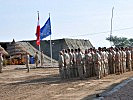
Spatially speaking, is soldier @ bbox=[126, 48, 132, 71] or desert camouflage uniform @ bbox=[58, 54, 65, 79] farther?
soldier @ bbox=[126, 48, 132, 71]

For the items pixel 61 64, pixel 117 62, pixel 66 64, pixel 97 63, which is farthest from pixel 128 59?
pixel 61 64

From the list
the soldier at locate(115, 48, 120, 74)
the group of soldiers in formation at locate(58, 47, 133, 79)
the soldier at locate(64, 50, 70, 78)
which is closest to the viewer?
the group of soldiers in formation at locate(58, 47, 133, 79)

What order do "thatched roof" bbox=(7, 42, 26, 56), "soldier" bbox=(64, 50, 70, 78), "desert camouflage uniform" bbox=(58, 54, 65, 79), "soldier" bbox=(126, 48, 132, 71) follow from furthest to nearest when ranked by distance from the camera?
"thatched roof" bbox=(7, 42, 26, 56) < "soldier" bbox=(126, 48, 132, 71) < "soldier" bbox=(64, 50, 70, 78) < "desert camouflage uniform" bbox=(58, 54, 65, 79)

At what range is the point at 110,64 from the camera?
980 inches

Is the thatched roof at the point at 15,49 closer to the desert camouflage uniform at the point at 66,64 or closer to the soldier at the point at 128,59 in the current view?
the soldier at the point at 128,59

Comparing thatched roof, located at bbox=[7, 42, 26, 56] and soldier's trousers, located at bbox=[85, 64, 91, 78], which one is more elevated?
thatched roof, located at bbox=[7, 42, 26, 56]

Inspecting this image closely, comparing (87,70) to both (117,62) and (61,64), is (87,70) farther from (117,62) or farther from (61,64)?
(117,62)

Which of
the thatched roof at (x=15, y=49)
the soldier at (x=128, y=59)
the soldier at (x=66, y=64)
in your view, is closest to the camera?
the soldier at (x=66, y=64)

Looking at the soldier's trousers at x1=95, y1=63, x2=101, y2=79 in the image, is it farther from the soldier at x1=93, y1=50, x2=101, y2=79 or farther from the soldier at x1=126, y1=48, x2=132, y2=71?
the soldier at x1=126, y1=48, x2=132, y2=71

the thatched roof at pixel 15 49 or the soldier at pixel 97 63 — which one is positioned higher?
the thatched roof at pixel 15 49

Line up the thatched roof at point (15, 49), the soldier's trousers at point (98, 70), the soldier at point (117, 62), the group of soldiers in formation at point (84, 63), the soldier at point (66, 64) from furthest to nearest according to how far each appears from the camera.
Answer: the thatched roof at point (15, 49) → the soldier at point (117, 62) → the soldier at point (66, 64) → the group of soldiers in formation at point (84, 63) → the soldier's trousers at point (98, 70)

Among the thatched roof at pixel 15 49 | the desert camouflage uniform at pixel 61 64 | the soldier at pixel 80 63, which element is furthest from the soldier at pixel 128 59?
the thatched roof at pixel 15 49

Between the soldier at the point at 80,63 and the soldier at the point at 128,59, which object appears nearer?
the soldier at the point at 80,63

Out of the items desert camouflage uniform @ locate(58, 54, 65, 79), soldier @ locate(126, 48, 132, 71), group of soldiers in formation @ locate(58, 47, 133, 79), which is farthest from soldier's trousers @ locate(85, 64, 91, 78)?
soldier @ locate(126, 48, 132, 71)
